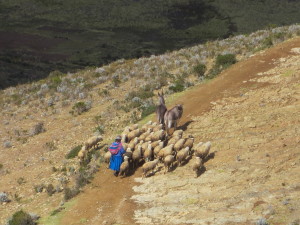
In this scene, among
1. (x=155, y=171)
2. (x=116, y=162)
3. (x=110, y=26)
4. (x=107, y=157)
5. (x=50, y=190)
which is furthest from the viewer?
(x=110, y=26)

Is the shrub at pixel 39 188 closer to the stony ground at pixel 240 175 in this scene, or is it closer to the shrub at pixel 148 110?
the stony ground at pixel 240 175

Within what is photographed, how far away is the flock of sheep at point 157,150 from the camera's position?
15828 millimetres

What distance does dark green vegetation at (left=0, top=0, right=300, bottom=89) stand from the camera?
271ft

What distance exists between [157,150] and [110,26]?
3940 inches

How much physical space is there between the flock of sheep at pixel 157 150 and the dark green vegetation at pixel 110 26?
5107cm

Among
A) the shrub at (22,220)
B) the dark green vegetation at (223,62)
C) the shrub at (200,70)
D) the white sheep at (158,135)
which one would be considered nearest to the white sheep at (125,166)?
the white sheep at (158,135)

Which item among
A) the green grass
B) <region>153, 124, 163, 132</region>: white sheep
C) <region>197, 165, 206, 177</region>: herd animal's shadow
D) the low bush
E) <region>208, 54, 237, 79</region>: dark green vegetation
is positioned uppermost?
<region>208, 54, 237, 79</region>: dark green vegetation

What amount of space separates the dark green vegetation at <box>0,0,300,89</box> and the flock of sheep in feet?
168

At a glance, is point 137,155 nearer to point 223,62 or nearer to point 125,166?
point 125,166

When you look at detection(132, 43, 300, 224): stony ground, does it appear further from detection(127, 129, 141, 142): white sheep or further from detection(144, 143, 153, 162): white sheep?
detection(127, 129, 141, 142): white sheep

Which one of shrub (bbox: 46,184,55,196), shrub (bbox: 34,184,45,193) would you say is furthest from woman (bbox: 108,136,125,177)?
shrub (bbox: 34,184,45,193)

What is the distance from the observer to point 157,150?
1678 centimetres

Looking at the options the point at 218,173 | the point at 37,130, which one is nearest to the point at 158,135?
the point at 218,173

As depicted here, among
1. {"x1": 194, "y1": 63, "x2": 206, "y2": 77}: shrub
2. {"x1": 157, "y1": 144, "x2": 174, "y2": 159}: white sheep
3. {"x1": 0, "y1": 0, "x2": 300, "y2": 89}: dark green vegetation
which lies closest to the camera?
{"x1": 157, "y1": 144, "x2": 174, "y2": 159}: white sheep
